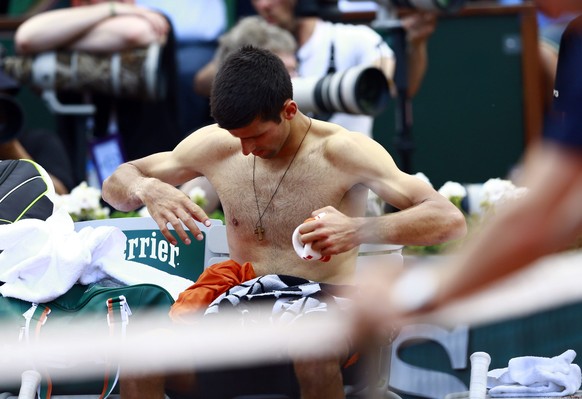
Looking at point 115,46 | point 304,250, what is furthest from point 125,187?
point 115,46

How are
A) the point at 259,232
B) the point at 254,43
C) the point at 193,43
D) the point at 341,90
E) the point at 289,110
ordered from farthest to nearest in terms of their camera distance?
the point at 193,43 < the point at 254,43 < the point at 341,90 < the point at 259,232 < the point at 289,110

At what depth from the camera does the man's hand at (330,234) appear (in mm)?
3654

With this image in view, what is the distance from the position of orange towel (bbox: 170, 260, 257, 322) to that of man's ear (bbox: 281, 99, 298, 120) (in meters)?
0.49

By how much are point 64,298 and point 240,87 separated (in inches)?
33.9

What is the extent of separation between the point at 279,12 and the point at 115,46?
2.72 feet

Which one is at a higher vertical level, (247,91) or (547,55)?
(247,91)

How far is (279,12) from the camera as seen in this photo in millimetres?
6230

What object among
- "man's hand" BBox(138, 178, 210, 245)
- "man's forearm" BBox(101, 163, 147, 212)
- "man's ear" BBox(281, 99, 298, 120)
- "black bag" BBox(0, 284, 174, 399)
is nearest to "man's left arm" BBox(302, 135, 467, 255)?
"man's ear" BBox(281, 99, 298, 120)

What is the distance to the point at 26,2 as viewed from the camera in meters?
6.86

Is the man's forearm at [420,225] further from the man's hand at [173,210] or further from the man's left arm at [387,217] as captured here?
the man's hand at [173,210]

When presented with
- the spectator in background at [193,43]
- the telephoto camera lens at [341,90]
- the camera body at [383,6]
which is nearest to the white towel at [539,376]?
the telephoto camera lens at [341,90]

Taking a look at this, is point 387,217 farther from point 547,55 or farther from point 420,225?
point 547,55

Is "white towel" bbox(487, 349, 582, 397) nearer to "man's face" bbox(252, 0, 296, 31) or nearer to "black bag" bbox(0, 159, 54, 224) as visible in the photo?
"black bag" bbox(0, 159, 54, 224)

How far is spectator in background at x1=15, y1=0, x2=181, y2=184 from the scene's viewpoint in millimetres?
6098
